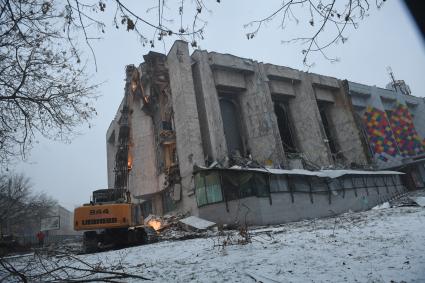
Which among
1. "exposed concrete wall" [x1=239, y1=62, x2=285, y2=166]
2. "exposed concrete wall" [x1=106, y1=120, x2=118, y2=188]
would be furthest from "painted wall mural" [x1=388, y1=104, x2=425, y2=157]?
"exposed concrete wall" [x1=106, y1=120, x2=118, y2=188]

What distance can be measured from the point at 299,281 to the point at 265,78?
25546 mm

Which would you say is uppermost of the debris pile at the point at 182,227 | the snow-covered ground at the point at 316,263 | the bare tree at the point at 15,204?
the bare tree at the point at 15,204

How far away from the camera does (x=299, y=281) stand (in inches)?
154

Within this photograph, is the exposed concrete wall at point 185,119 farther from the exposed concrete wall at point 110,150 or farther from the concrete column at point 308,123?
the exposed concrete wall at point 110,150

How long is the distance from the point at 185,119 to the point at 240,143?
23.9ft

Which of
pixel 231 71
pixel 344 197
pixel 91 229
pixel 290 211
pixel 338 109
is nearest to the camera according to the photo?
pixel 91 229

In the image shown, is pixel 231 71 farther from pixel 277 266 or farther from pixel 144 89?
pixel 277 266

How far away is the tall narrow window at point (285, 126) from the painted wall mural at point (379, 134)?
10755mm

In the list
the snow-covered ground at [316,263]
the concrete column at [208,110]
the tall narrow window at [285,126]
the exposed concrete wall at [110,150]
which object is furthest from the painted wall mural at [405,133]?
the exposed concrete wall at [110,150]

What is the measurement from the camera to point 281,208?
18656 millimetres

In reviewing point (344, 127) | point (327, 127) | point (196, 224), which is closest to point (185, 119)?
point (196, 224)

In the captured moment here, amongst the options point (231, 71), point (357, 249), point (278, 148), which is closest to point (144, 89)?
point (231, 71)

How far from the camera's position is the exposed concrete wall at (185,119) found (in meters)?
21.7

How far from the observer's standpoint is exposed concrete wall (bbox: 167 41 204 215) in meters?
21.7
